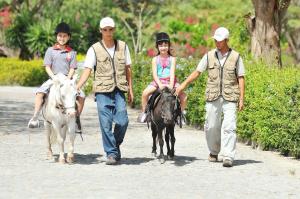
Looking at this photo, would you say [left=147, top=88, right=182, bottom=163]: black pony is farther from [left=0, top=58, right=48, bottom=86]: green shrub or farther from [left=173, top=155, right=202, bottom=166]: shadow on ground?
[left=0, top=58, right=48, bottom=86]: green shrub

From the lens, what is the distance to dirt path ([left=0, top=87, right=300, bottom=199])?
9797 millimetres

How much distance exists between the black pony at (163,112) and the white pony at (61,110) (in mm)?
1274

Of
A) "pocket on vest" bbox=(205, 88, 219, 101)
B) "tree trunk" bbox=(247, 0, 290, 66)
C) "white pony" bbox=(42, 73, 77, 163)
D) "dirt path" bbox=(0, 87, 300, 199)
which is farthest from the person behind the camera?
"tree trunk" bbox=(247, 0, 290, 66)

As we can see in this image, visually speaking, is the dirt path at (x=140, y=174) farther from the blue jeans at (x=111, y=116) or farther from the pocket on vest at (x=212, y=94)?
the pocket on vest at (x=212, y=94)

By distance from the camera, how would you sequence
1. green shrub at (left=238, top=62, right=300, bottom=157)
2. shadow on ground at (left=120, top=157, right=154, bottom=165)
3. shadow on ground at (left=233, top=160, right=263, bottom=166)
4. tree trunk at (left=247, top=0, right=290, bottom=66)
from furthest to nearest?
1. tree trunk at (left=247, top=0, right=290, bottom=66)
2. green shrub at (left=238, top=62, right=300, bottom=157)
3. shadow on ground at (left=233, top=160, right=263, bottom=166)
4. shadow on ground at (left=120, top=157, right=154, bottom=165)

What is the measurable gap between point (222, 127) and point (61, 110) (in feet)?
7.81

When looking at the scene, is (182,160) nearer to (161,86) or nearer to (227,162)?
(227,162)

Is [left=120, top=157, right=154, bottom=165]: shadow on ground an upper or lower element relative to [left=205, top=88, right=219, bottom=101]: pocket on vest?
lower

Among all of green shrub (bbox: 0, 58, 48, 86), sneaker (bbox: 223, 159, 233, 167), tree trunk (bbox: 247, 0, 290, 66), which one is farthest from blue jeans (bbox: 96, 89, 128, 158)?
green shrub (bbox: 0, 58, 48, 86)

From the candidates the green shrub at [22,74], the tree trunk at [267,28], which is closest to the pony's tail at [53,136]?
the tree trunk at [267,28]

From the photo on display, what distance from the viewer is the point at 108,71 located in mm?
12281

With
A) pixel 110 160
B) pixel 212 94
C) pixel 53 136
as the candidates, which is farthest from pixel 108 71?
pixel 212 94

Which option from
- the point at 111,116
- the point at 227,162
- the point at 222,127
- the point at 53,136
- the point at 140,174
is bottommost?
the point at 140,174

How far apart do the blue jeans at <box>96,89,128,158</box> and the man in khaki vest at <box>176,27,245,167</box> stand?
0.88 m
